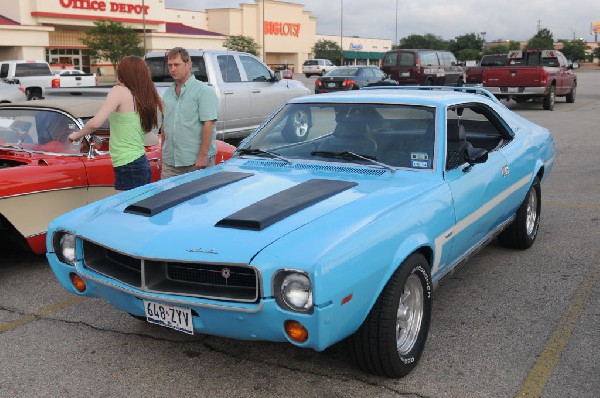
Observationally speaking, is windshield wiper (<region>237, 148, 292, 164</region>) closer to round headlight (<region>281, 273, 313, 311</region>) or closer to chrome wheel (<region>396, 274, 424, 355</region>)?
chrome wheel (<region>396, 274, 424, 355</region>)

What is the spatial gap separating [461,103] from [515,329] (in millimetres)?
1684

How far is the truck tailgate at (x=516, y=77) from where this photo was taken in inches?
784

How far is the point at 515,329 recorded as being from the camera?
4074mm

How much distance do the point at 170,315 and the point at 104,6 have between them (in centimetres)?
5601

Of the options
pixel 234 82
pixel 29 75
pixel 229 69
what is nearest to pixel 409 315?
pixel 234 82

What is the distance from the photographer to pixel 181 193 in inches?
153

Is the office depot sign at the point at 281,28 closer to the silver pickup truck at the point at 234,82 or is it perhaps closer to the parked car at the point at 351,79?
the parked car at the point at 351,79

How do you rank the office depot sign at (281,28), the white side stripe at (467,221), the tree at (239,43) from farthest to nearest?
the office depot sign at (281,28) → the tree at (239,43) → the white side stripe at (467,221)

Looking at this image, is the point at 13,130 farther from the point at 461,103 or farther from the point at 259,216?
the point at 461,103

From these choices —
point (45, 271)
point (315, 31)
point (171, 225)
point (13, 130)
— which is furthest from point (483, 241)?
point (315, 31)

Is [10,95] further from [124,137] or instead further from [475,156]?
[475,156]

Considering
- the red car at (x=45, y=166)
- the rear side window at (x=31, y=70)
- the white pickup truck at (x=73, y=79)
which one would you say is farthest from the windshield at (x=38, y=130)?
the white pickup truck at (x=73, y=79)

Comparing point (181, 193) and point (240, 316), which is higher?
point (181, 193)

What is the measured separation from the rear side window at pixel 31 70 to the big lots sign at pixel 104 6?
2865 centimetres
